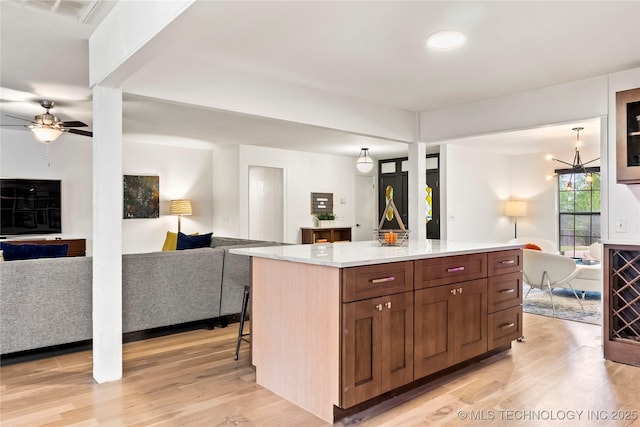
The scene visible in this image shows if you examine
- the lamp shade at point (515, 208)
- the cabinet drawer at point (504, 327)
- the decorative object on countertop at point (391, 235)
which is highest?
the lamp shade at point (515, 208)

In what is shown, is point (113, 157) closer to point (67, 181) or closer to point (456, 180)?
point (67, 181)

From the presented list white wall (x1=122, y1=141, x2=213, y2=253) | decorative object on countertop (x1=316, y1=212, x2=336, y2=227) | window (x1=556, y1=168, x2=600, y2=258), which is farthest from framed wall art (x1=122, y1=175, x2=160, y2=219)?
window (x1=556, y1=168, x2=600, y2=258)

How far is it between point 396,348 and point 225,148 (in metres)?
5.83

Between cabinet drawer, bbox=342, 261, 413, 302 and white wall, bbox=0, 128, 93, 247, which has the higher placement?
white wall, bbox=0, 128, 93, 247

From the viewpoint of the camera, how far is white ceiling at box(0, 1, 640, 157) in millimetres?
2381

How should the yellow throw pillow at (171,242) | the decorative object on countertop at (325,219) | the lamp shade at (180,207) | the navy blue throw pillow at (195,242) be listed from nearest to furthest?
the navy blue throw pillow at (195,242) → the yellow throw pillow at (171,242) → the lamp shade at (180,207) → the decorative object on countertop at (325,219)

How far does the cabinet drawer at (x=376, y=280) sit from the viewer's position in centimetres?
224

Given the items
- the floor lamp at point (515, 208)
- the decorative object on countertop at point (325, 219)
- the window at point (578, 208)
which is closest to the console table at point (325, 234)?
the decorative object on countertop at point (325, 219)

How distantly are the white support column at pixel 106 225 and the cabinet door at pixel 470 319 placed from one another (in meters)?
2.32

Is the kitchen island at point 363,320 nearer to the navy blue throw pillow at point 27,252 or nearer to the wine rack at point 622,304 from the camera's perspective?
the wine rack at point 622,304

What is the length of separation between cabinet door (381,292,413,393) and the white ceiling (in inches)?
64.7

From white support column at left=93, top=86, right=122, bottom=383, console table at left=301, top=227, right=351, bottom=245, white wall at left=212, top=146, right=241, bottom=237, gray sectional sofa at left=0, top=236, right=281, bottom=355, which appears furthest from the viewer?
console table at left=301, top=227, right=351, bottom=245

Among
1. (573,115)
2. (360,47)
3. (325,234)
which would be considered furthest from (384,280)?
(325,234)

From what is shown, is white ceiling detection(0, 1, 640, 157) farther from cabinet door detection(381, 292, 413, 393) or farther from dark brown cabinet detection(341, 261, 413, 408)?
cabinet door detection(381, 292, 413, 393)
